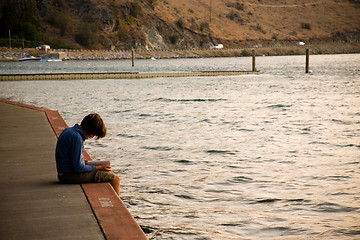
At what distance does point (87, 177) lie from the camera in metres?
8.30

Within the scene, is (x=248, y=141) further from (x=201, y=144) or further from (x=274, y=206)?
(x=274, y=206)

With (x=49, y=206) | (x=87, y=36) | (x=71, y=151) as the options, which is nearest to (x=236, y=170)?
(x=71, y=151)

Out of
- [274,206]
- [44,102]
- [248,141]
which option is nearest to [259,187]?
[274,206]

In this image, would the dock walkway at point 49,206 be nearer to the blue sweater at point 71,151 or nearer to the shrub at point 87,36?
the blue sweater at point 71,151

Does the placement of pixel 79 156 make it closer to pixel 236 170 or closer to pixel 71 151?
pixel 71 151

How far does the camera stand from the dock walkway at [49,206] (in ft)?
20.4

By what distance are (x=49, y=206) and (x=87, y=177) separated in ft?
3.84

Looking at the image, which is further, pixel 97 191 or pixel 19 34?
pixel 19 34

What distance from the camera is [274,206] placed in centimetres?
1019

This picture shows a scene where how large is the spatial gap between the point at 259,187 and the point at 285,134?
9.14 metres

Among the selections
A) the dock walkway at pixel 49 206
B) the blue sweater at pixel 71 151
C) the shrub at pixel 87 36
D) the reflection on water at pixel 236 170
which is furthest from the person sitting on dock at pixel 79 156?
the shrub at pixel 87 36

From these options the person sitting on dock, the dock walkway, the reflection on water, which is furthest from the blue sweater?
the reflection on water

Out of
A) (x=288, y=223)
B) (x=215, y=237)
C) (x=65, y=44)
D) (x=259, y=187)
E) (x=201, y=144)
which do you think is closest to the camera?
(x=215, y=237)

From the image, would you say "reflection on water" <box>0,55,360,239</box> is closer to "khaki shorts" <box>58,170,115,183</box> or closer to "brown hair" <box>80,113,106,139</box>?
"khaki shorts" <box>58,170,115,183</box>
